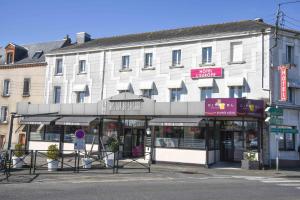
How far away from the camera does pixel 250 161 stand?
870 inches

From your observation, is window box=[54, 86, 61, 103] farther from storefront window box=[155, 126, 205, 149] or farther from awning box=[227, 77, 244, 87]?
awning box=[227, 77, 244, 87]

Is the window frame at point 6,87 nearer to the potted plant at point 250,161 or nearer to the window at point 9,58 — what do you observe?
the window at point 9,58

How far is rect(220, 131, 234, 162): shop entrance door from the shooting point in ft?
80.2

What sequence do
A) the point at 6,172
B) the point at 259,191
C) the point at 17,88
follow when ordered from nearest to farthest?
the point at 259,191 < the point at 6,172 < the point at 17,88

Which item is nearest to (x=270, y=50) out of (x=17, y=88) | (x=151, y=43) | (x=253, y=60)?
(x=253, y=60)

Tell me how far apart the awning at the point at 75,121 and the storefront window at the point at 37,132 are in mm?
2559

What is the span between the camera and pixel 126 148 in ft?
90.1

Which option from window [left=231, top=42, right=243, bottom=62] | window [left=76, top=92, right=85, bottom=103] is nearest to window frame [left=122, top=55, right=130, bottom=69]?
window [left=76, top=92, right=85, bottom=103]

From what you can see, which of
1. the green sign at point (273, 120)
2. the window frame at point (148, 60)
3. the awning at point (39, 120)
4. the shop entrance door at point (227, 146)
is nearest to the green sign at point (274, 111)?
the green sign at point (273, 120)

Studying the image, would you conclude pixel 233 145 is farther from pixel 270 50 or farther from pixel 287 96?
pixel 270 50

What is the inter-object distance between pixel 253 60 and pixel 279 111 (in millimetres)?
3503

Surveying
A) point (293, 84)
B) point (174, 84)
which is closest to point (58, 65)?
point (174, 84)

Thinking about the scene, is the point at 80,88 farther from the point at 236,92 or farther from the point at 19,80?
the point at 236,92

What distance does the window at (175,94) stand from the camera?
2619 cm
